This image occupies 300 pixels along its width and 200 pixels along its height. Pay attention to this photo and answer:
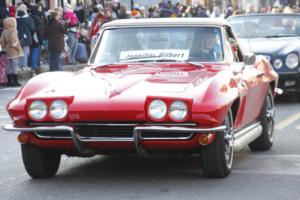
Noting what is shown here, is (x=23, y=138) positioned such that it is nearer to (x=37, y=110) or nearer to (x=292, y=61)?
(x=37, y=110)

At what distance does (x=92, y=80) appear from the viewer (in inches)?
332

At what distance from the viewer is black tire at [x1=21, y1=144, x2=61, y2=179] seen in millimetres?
8148

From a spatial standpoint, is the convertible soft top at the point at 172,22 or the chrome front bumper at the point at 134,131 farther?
the convertible soft top at the point at 172,22

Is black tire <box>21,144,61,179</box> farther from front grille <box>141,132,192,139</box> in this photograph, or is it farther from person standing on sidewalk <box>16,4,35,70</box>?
person standing on sidewalk <box>16,4,35,70</box>

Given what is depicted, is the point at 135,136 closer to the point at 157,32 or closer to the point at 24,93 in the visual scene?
the point at 24,93

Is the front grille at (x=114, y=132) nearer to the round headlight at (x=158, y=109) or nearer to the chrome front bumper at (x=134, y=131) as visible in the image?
the chrome front bumper at (x=134, y=131)

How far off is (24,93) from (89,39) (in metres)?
18.9

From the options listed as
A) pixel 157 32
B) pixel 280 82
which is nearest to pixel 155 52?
pixel 157 32

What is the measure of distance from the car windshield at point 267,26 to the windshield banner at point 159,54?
26.6 feet

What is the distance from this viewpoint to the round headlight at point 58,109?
25.4ft

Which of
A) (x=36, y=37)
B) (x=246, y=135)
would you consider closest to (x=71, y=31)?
(x=36, y=37)

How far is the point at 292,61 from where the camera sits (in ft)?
52.8

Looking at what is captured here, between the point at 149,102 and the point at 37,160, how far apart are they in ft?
3.76

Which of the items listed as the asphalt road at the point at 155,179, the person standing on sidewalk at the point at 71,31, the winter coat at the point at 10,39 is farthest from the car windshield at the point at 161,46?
Answer: the person standing on sidewalk at the point at 71,31
